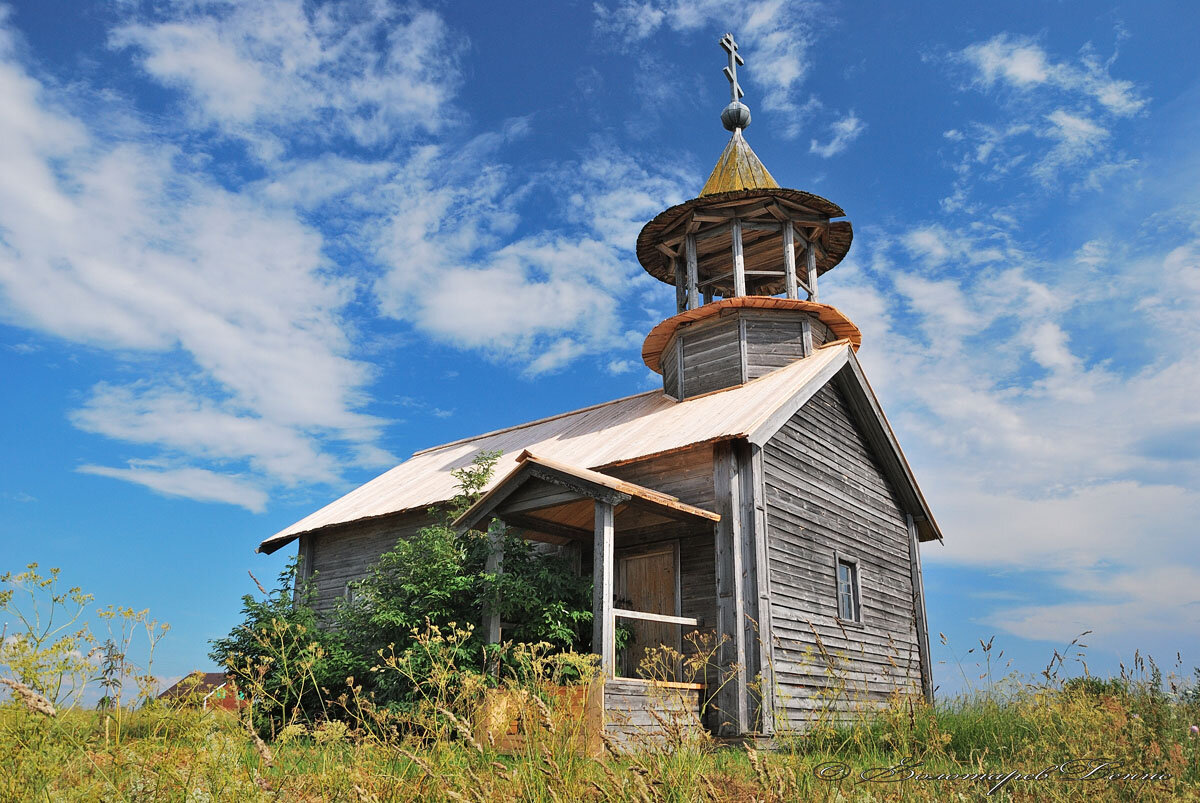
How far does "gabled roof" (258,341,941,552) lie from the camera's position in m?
13.8

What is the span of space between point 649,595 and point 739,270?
6.89 m

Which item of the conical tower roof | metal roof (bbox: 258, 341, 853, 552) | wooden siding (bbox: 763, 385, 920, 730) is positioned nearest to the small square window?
wooden siding (bbox: 763, 385, 920, 730)

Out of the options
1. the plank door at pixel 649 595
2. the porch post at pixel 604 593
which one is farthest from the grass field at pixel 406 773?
the plank door at pixel 649 595

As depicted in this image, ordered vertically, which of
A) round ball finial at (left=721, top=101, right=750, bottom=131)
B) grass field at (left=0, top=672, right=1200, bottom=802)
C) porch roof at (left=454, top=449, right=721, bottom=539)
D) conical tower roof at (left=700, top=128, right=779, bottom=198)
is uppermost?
round ball finial at (left=721, top=101, right=750, bottom=131)

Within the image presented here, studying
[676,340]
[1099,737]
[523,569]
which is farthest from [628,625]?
[1099,737]

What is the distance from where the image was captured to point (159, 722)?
4.00m

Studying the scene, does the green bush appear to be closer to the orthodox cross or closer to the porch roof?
the porch roof

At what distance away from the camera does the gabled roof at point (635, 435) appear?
13781 millimetres

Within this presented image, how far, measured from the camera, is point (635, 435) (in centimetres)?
1543

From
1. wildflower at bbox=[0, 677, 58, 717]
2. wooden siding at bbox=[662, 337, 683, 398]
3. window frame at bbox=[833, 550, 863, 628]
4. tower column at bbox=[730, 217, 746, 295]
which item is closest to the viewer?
wildflower at bbox=[0, 677, 58, 717]

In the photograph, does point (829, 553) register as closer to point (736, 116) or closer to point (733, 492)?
point (733, 492)

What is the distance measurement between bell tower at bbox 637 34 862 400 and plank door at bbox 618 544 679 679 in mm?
4236

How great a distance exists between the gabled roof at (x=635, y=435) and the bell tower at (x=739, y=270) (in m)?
0.56

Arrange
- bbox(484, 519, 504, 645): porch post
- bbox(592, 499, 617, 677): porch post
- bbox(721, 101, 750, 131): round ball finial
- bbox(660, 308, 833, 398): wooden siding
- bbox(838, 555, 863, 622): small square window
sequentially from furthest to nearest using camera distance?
bbox(721, 101, 750, 131): round ball finial
bbox(660, 308, 833, 398): wooden siding
bbox(838, 555, 863, 622): small square window
bbox(484, 519, 504, 645): porch post
bbox(592, 499, 617, 677): porch post
